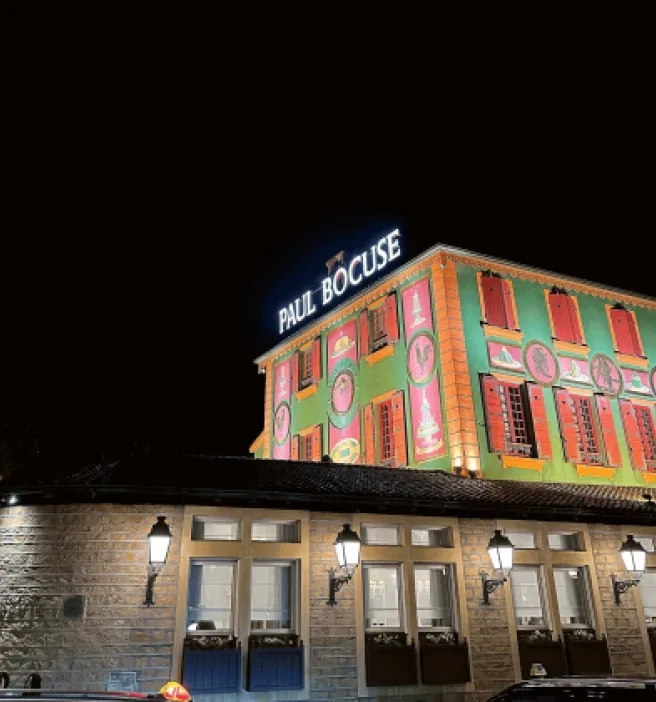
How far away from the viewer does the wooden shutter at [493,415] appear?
18.5 m

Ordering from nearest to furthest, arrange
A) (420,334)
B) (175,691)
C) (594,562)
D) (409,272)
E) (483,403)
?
1. (175,691)
2. (594,562)
3. (483,403)
4. (420,334)
5. (409,272)

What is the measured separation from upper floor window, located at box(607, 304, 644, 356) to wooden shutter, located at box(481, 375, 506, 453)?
661cm

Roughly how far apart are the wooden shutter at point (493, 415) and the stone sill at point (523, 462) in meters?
0.32

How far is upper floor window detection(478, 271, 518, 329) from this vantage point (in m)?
20.5

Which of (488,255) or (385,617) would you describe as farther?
(488,255)

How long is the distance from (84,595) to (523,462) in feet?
42.5

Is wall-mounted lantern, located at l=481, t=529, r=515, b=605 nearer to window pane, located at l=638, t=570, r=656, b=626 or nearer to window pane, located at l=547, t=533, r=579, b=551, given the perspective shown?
window pane, located at l=547, t=533, r=579, b=551

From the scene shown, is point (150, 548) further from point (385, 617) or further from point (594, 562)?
point (594, 562)

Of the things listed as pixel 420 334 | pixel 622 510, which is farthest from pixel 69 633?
pixel 420 334

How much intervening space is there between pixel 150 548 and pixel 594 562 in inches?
405

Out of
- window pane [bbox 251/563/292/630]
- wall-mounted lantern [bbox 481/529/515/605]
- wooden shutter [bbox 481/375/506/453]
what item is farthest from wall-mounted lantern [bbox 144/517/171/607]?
wooden shutter [bbox 481/375/506/453]

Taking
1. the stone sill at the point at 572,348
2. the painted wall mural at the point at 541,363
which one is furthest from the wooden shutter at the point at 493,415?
the stone sill at the point at 572,348

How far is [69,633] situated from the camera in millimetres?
10602

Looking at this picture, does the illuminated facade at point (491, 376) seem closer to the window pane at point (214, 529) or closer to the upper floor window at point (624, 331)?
the upper floor window at point (624, 331)
